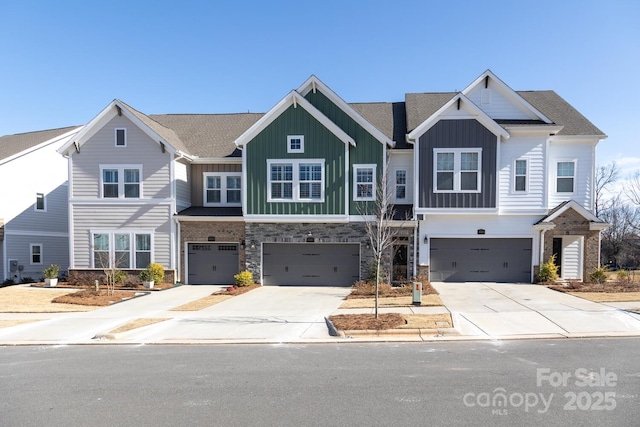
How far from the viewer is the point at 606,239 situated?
42188 millimetres

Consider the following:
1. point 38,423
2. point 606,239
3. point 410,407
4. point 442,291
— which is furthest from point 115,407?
point 606,239

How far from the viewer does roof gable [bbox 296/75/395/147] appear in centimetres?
2075

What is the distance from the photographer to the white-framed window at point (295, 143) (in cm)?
2091

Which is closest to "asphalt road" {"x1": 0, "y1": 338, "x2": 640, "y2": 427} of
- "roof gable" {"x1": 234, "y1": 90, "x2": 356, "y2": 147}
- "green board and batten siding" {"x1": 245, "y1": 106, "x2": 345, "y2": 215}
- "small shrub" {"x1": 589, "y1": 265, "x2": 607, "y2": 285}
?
"small shrub" {"x1": 589, "y1": 265, "x2": 607, "y2": 285}

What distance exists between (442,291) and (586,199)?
917cm

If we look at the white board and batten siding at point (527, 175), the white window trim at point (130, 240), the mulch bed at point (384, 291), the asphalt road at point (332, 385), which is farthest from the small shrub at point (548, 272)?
the white window trim at point (130, 240)

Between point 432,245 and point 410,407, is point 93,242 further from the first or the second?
point 410,407

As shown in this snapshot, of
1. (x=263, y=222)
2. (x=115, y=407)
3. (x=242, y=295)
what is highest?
(x=263, y=222)

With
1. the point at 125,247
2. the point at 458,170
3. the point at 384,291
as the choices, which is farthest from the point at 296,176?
the point at 125,247

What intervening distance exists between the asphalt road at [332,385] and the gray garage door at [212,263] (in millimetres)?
12122

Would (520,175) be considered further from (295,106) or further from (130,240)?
(130,240)

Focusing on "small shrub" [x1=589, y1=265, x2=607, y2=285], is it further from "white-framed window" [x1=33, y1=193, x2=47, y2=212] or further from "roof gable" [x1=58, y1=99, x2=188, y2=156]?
"white-framed window" [x1=33, y1=193, x2=47, y2=212]

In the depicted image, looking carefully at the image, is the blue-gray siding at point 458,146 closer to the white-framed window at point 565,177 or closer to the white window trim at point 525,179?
the white window trim at point 525,179

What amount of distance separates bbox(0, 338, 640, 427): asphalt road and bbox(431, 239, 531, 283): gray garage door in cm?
1084
